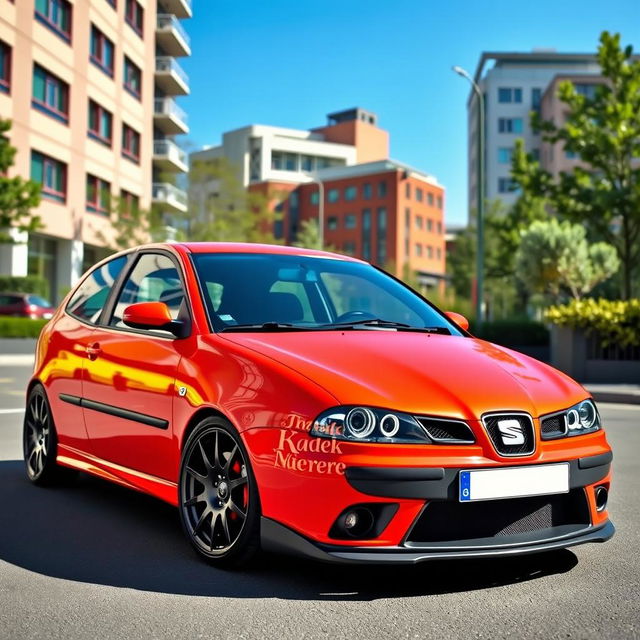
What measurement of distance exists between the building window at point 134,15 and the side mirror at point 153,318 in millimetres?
45648

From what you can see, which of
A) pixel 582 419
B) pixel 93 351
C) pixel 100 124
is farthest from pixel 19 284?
pixel 582 419

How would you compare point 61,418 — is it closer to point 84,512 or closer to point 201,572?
point 84,512

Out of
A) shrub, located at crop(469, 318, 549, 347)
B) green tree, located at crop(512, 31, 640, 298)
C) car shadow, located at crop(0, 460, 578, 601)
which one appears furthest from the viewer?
green tree, located at crop(512, 31, 640, 298)

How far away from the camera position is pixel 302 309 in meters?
5.30

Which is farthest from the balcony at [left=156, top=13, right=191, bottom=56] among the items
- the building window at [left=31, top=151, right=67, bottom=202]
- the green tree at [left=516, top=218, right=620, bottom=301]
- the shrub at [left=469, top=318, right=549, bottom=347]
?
the shrub at [left=469, top=318, right=549, bottom=347]

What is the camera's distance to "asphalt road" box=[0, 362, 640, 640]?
360 cm

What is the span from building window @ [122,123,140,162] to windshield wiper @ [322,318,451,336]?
145 feet

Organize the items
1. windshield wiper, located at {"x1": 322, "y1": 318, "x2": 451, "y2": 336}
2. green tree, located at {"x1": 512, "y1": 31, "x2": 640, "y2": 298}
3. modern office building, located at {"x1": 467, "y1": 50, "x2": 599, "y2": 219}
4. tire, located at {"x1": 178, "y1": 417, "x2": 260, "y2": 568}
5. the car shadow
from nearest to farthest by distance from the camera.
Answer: the car shadow < tire, located at {"x1": 178, "y1": 417, "x2": 260, "y2": 568} < windshield wiper, located at {"x1": 322, "y1": 318, "x2": 451, "y2": 336} < green tree, located at {"x1": 512, "y1": 31, "x2": 640, "y2": 298} < modern office building, located at {"x1": 467, "y1": 50, "x2": 599, "y2": 219}

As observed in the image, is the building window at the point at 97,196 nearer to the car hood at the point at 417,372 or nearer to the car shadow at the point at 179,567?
the car shadow at the point at 179,567

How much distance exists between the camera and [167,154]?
53.1 m

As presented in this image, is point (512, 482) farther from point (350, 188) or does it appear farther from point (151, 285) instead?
point (350, 188)

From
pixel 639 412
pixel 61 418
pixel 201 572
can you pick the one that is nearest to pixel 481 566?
pixel 201 572

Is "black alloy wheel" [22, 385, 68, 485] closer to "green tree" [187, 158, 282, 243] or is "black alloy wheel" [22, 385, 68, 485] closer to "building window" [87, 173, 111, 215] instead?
"building window" [87, 173, 111, 215]

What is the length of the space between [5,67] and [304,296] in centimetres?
3260
